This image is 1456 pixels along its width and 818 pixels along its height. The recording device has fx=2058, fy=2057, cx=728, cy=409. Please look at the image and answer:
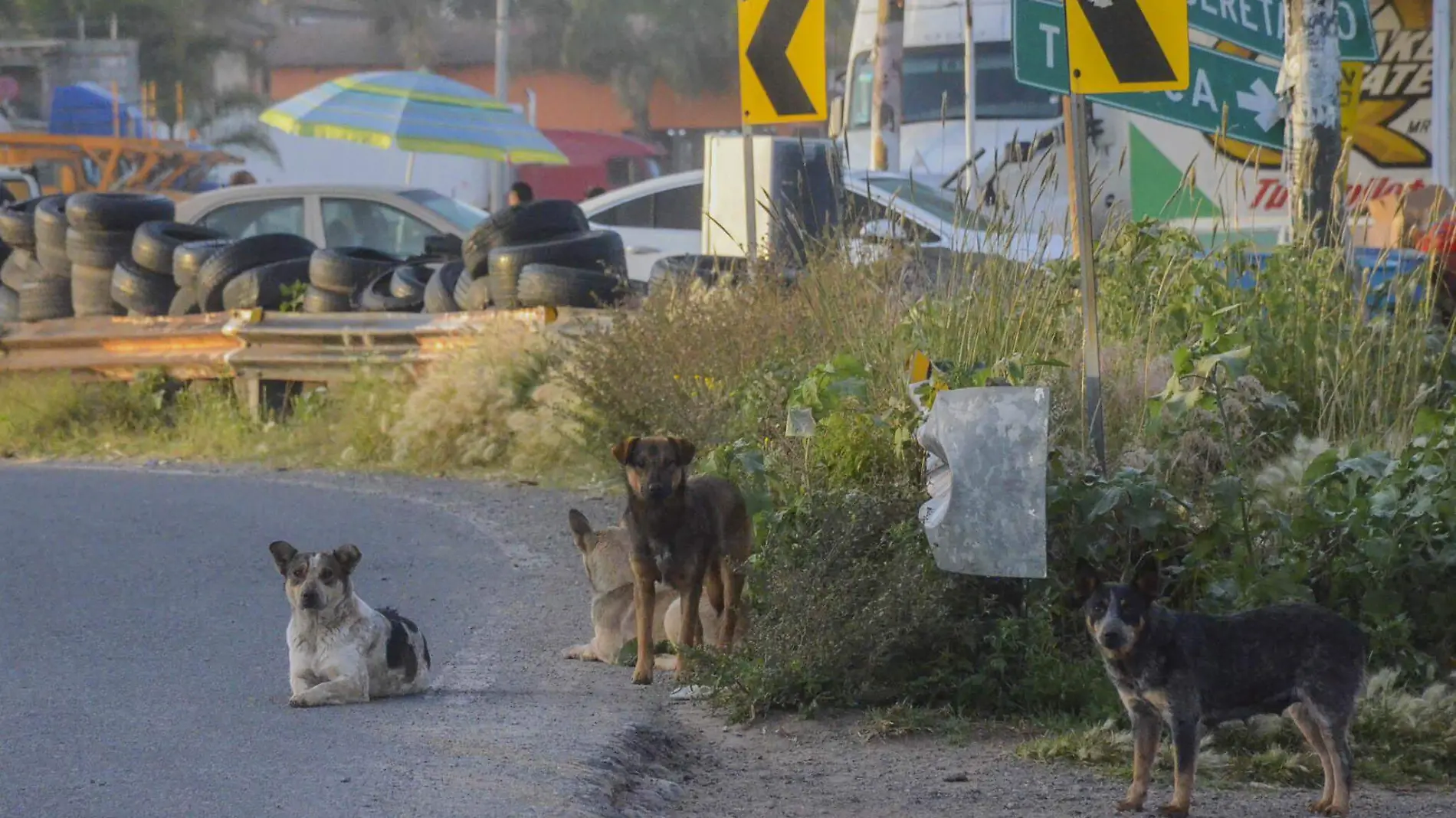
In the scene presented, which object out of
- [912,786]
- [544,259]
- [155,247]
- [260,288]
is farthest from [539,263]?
[912,786]

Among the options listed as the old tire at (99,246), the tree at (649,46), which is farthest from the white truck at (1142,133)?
the tree at (649,46)

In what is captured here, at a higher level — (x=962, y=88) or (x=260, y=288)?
(x=962, y=88)

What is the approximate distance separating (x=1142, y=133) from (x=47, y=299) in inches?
382

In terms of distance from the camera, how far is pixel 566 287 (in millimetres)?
14844

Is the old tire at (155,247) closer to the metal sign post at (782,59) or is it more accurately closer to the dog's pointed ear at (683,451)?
the metal sign post at (782,59)

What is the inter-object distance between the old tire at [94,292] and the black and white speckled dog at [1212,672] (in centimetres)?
1375

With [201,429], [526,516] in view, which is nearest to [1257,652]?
[526,516]

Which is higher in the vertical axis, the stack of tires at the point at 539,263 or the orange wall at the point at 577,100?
the orange wall at the point at 577,100

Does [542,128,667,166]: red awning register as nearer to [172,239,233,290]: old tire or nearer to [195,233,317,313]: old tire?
[195,233,317,313]: old tire

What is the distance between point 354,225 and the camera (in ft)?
63.3

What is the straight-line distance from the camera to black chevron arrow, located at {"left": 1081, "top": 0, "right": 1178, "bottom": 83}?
738 centimetres

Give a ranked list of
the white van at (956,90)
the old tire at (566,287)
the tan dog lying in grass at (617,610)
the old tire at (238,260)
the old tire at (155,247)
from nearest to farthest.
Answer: the tan dog lying in grass at (617,610) < the old tire at (566,287) < the old tire at (238,260) < the old tire at (155,247) < the white van at (956,90)

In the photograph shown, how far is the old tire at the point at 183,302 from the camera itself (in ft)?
56.3

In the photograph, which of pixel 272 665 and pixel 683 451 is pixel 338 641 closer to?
pixel 272 665
